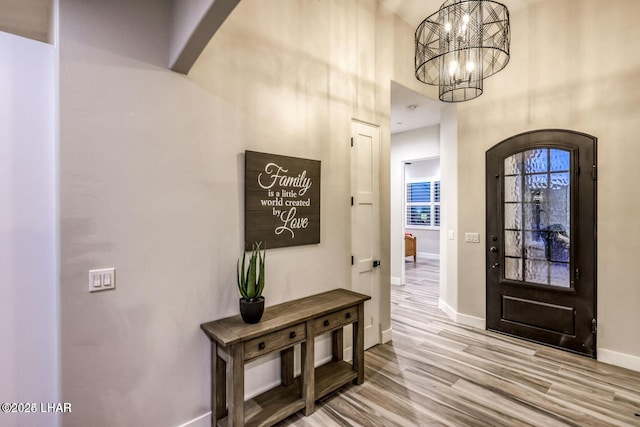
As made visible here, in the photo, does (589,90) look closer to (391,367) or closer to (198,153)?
(391,367)

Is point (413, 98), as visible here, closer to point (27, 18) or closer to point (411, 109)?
point (411, 109)

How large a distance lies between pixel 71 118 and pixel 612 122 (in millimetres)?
4234

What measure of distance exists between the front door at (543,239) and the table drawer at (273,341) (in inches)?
105

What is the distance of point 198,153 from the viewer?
77.0 inches

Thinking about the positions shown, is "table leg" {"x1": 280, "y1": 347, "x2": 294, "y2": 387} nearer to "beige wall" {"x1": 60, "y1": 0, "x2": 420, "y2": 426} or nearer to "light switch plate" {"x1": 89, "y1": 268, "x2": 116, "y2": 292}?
"beige wall" {"x1": 60, "y1": 0, "x2": 420, "y2": 426}

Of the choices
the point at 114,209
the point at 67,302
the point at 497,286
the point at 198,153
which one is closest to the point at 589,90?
the point at 497,286

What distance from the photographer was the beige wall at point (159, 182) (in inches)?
61.4

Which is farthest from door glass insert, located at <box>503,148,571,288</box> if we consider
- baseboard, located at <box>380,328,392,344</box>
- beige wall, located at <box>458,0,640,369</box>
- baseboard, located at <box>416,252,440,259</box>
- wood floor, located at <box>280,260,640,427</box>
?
baseboard, located at <box>416,252,440,259</box>

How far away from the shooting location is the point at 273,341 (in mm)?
1992

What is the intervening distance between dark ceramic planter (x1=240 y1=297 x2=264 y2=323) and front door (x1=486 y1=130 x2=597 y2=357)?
116 inches

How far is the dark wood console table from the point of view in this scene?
1803 mm

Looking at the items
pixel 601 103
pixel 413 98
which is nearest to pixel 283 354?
pixel 413 98

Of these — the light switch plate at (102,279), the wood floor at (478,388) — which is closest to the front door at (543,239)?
the wood floor at (478,388)

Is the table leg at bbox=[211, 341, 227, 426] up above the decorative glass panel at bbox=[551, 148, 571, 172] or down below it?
below
